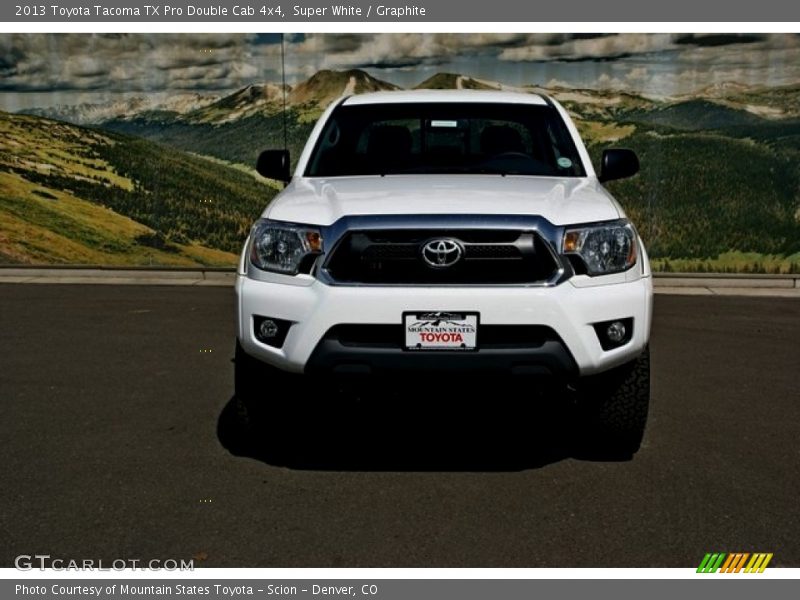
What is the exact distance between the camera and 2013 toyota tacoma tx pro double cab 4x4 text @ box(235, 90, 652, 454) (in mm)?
3971

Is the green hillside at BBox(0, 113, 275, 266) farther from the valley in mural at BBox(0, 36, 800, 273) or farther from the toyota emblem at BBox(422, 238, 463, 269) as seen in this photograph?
the toyota emblem at BBox(422, 238, 463, 269)

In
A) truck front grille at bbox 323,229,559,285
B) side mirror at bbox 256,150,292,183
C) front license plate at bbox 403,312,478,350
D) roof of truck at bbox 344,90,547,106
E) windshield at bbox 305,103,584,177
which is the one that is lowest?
front license plate at bbox 403,312,478,350

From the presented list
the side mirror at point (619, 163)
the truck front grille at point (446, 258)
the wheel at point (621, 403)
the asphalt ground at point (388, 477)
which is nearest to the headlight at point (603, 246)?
the truck front grille at point (446, 258)

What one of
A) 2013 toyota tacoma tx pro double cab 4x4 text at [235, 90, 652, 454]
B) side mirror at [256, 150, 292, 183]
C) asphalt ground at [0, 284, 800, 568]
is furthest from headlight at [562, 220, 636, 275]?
side mirror at [256, 150, 292, 183]

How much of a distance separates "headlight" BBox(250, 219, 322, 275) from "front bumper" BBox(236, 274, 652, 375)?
0.13 meters

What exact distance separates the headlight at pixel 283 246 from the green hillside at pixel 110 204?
865cm

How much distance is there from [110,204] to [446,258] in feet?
32.2

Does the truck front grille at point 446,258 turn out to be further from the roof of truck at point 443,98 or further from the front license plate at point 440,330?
the roof of truck at point 443,98

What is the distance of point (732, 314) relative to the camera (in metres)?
9.53

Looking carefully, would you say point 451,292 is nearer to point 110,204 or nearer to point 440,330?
point 440,330

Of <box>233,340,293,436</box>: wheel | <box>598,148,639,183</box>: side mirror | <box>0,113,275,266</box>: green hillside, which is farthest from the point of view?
<box>0,113,275,266</box>: green hillside

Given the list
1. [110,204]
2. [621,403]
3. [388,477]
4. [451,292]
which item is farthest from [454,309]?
[110,204]

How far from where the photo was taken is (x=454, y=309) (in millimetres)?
3965

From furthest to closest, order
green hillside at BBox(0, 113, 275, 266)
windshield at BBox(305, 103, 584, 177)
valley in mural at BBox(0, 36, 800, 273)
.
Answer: green hillside at BBox(0, 113, 275, 266) < valley in mural at BBox(0, 36, 800, 273) < windshield at BBox(305, 103, 584, 177)
